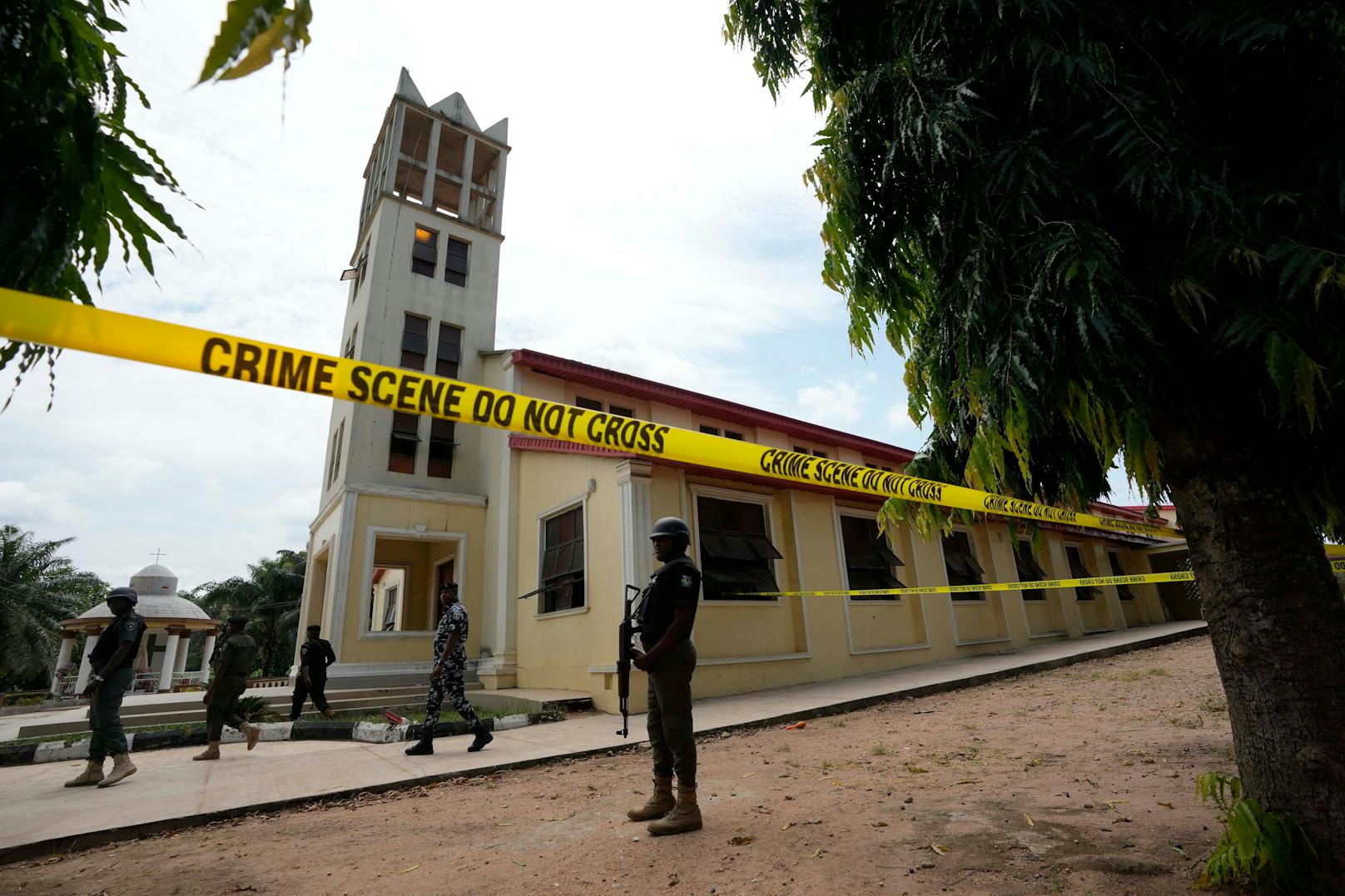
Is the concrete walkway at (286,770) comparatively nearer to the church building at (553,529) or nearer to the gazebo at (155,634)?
the church building at (553,529)

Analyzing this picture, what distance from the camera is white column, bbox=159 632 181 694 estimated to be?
23828 millimetres

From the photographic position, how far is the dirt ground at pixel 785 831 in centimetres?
312

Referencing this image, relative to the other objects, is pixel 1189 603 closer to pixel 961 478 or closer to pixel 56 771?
pixel 961 478

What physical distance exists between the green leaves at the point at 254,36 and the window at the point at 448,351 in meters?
16.9

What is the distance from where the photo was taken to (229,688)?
7551 millimetres

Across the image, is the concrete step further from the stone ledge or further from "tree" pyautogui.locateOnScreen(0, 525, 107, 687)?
"tree" pyautogui.locateOnScreen(0, 525, 107, 687)

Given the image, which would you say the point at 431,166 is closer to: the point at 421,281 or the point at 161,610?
the point at 421,281

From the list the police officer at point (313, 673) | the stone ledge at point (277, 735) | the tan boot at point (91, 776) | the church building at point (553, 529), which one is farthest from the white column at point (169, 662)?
the tan boot at point (91, 776)

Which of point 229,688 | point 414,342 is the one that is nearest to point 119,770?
point 229,688

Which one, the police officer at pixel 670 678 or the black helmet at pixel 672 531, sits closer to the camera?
the police officer at pixel 670 678

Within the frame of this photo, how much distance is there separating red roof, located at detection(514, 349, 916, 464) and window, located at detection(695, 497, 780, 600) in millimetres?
4429

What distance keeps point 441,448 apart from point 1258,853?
15.8 meters

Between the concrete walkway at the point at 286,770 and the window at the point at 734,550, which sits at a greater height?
the window at the point at 734,550

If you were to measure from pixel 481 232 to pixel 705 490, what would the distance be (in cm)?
1203
